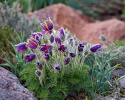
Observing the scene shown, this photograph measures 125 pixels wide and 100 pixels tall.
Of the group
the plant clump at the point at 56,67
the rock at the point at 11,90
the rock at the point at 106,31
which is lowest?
the rock at the point at 106,31

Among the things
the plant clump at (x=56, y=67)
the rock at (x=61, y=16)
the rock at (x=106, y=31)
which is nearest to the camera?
the plant clump at (x=56, y=67)

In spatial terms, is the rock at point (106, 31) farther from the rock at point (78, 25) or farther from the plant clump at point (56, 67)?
the plant clump at point (56, 67)

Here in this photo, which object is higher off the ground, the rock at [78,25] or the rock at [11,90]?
the rock at [11,90]

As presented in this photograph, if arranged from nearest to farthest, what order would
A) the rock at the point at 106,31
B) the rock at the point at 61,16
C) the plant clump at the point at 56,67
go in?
the plant clump at the point at 56,67 < the rock at the point at 106,31 < the rock at the point at 61,16

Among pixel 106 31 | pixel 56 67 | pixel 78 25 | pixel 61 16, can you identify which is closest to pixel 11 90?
pixel 56 67

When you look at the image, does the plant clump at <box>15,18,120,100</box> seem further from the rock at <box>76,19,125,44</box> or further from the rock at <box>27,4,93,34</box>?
the rock at <box>27,4,93,34</box>

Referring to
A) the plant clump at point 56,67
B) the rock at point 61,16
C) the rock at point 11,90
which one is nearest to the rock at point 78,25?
the rock at point 61,16

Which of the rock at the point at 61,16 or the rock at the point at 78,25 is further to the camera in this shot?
the rock at the point at 61,16

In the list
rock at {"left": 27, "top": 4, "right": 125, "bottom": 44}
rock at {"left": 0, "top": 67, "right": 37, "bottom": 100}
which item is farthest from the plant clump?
rock at {"left": 27, "top": 4, "right": 125, "bottom": 44}

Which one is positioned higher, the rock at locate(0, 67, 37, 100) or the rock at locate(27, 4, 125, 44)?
the rock at locate(0, 67, 37, 100)
